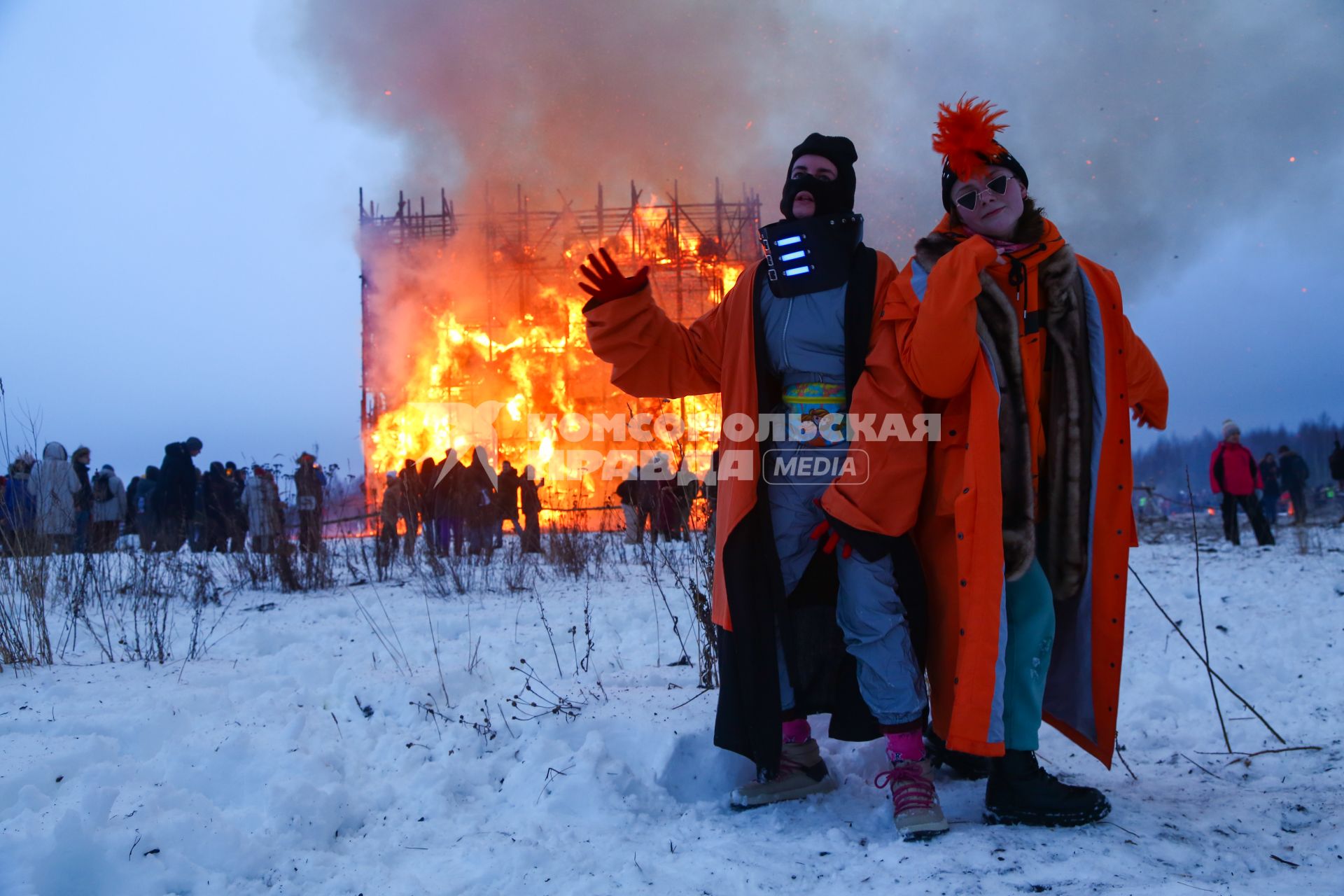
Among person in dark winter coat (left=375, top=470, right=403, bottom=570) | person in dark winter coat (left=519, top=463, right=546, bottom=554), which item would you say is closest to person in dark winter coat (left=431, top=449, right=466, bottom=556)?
person in dark winter coat (left=375, top=470, right=403, bottom=570)

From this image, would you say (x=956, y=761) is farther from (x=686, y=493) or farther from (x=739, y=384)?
(x=686, y=493)

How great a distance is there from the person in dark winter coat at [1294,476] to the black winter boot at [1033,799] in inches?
530

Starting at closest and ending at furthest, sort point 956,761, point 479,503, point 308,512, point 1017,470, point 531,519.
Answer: point 1017,470, point 956,761, point 308,512, point 479,503, point 531,519

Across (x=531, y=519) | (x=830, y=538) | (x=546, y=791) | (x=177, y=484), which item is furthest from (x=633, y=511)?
(x=830, y=538)

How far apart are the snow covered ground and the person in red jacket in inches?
246

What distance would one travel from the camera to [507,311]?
958 inches

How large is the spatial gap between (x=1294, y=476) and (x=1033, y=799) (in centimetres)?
1416

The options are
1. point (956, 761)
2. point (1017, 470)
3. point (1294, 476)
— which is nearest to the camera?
point (1017, 470)

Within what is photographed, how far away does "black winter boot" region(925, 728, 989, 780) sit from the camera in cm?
251

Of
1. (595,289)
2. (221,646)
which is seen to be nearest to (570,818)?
(595,289)

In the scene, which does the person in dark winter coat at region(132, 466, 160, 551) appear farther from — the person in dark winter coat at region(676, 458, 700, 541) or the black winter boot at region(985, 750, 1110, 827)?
the black winter boot at region(985, 750, 1110, 827)

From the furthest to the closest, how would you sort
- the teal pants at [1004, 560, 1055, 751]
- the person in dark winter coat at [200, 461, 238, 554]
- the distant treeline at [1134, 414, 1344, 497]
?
the distant treeline at [1134, 414, 1344, 497] < the person in dark winter coat at [200, 461, 238, 554] < the teal pants at [1004, 560, 1055, 751]

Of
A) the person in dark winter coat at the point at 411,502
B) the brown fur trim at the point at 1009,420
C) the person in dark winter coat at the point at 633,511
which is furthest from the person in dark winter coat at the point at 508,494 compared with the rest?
the brown fur trim at the point at 1009,420

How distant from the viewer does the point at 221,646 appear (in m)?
4.17
